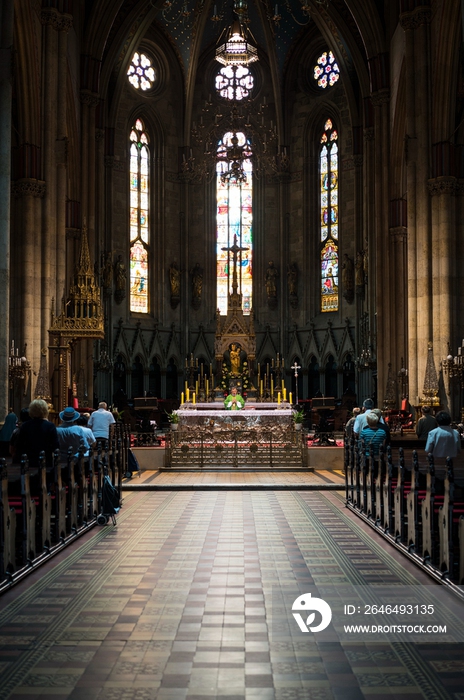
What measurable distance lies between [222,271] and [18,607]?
100 feet

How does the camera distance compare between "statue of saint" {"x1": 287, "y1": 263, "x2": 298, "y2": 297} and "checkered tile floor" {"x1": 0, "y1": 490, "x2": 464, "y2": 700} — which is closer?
"checkered tile floor" {"x1": 0, "y1": 490, "x2": 464, "y2": 700}

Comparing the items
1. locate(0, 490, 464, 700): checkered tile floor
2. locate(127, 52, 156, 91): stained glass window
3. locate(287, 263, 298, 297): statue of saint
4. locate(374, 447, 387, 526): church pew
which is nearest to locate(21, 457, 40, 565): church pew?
locate(0, 490, 464, 700): checkered tile floor

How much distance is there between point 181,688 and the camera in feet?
15.2

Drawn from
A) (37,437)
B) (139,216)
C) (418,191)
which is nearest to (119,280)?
(139,216)

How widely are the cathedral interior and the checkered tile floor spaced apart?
3 centimetres

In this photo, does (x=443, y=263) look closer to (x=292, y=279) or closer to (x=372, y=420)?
(x=372, y=420)

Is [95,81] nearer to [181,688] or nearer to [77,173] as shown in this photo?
[77,173]

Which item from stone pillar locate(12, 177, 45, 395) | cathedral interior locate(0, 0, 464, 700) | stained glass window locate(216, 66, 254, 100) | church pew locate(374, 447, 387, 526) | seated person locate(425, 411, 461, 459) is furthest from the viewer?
stained glass window locate(216, 66, 254, 100)

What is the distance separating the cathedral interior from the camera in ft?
17.9

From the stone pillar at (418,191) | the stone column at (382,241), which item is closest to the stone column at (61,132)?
the stone pillar at (418,191)

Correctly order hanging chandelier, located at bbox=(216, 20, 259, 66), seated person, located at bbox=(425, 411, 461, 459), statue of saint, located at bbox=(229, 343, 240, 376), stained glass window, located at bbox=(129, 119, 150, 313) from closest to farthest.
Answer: seated person, located at bbox=(425, 411, 461, 459) < hanging chandelier, located at bbox=(216, 20, 259, 66) < statue of saint, located at bbox=(229, 343, 240, 376) < stained glass window, located at bbox=(129, 119, 150, 313)

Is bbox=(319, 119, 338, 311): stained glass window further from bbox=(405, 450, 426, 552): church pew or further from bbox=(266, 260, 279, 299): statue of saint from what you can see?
bbox=(405, 450, 426, 552): church pew

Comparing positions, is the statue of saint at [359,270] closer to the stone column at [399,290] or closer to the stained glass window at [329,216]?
the stained glass window at [329,216]

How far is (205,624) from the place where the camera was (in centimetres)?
597
